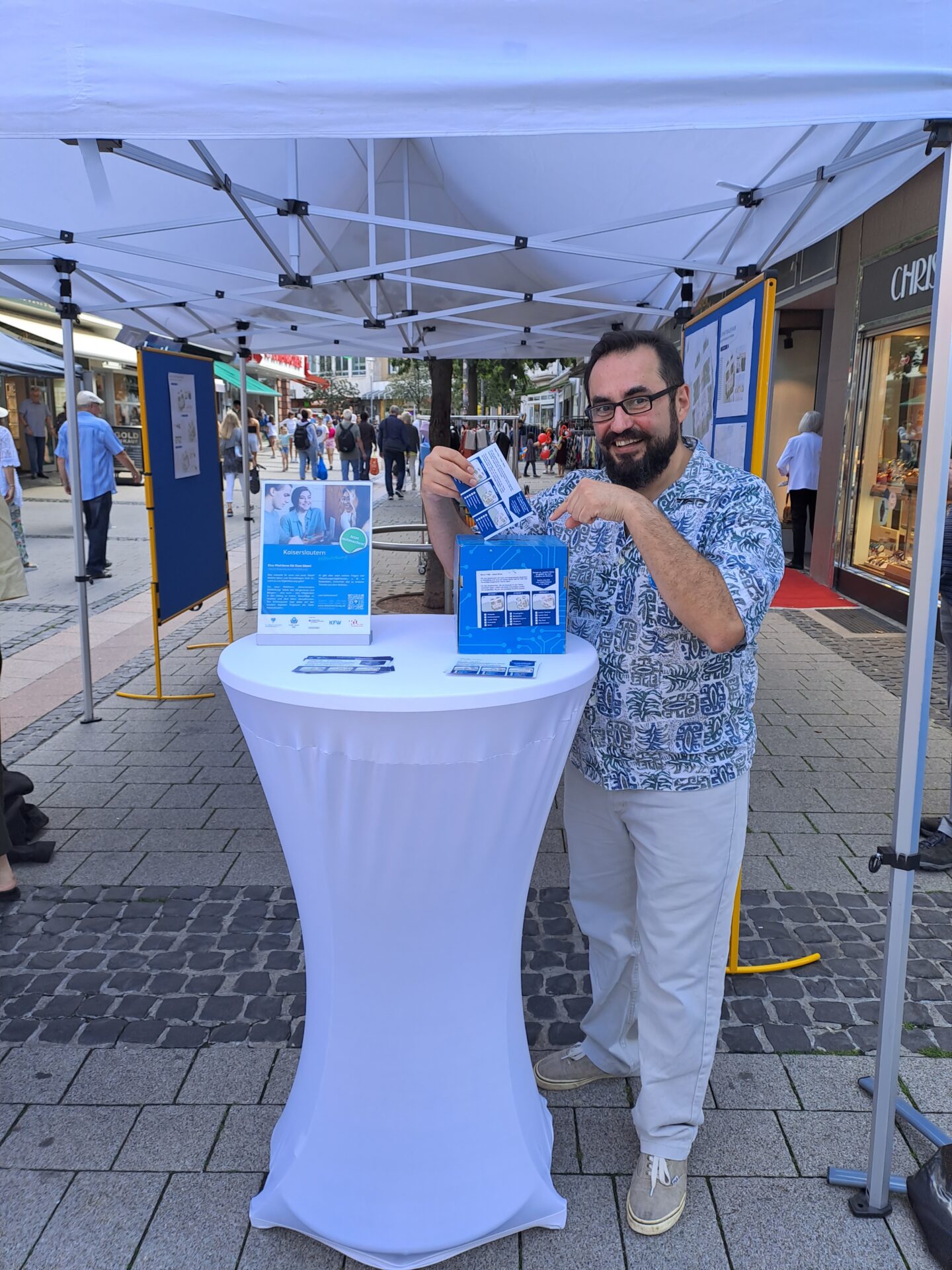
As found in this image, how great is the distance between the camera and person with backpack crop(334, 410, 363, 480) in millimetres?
20031

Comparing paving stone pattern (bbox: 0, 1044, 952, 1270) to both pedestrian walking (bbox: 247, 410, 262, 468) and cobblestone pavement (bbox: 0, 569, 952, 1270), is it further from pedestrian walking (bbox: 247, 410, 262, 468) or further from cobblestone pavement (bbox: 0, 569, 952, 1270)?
pedestrian walking (bbox: 247, 410, 262, 468)

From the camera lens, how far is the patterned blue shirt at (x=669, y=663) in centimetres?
195

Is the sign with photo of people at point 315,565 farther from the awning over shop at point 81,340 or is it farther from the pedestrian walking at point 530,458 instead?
the pedestrian walking at point 530,458

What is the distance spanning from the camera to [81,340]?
20594 mm

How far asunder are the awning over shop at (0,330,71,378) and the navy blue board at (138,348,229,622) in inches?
355

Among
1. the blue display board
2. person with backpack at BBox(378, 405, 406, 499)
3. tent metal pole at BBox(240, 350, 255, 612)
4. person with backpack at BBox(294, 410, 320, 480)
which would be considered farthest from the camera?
person with backpack at BBox(294, 410, 320, 480)

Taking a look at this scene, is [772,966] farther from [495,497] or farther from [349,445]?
[349,445]

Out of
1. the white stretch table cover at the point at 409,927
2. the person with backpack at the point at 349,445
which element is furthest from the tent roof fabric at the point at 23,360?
the white stretch table cover at the point at 409,927

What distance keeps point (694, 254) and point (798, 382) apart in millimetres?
10326

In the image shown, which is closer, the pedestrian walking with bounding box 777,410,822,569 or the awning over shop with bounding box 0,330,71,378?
the pedestrian walking with bounding box 777,410,822,569

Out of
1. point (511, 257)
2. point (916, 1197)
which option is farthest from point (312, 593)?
point (511, 257)

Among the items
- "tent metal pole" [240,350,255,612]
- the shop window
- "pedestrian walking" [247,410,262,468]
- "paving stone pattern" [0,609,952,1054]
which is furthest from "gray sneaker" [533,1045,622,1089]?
"pedestrian walking" [247,410,262,468]

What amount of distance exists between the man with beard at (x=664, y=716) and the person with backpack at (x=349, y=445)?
1804cm

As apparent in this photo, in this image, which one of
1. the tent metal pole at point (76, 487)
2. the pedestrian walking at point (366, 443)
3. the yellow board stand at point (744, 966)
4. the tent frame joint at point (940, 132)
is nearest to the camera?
the tent frame joint at point (940, 132)
